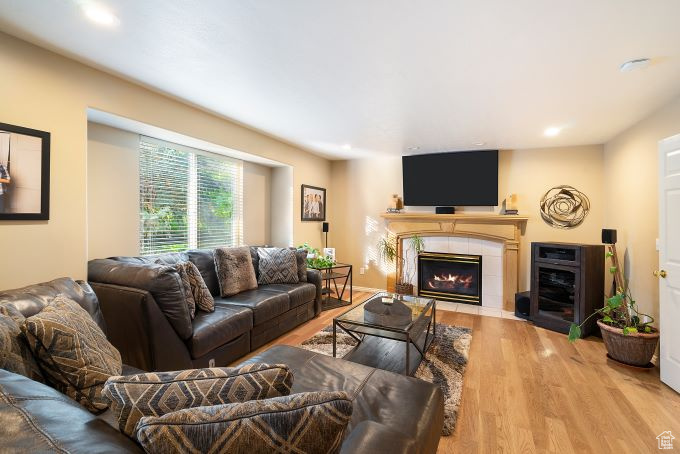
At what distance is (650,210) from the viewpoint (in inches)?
120

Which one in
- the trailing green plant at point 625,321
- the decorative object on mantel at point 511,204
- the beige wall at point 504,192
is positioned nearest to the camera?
the trailing green plant at point 625,321

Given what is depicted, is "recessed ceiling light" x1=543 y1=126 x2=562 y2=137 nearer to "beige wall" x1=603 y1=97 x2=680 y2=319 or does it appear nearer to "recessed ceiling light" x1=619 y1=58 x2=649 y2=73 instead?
"beige wall" x1=603 y1=97 x2=680 y2=319

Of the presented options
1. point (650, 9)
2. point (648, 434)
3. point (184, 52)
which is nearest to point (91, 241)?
point (184, 52)

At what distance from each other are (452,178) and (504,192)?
31.7 inches

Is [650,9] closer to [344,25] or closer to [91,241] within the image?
[344,25]

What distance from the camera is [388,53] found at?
6.79ft

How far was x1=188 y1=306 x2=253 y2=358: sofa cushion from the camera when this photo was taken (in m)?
2.37

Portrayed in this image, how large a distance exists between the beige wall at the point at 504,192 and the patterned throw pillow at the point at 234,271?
2579 millimetres

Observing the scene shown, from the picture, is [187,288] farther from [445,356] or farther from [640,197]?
[640,197]

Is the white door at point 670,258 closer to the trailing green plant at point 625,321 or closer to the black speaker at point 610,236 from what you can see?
the trailing green plant at point 625,321

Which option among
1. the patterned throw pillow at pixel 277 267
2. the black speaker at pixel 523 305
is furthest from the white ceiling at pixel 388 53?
the black speaker at pixel 523 305

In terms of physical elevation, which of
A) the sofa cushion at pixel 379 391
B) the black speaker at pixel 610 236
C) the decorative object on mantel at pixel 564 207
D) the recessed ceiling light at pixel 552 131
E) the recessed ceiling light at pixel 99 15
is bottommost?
the sofa cushion at pixel 379 391

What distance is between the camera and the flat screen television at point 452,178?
15.7ft

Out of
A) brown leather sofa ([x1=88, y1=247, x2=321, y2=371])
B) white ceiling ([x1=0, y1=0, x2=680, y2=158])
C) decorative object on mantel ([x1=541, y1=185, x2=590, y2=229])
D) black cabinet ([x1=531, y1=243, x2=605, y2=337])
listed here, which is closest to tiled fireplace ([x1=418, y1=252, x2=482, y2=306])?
black cabinet ([x1=531, y1=243, x2=605, y2=337])
